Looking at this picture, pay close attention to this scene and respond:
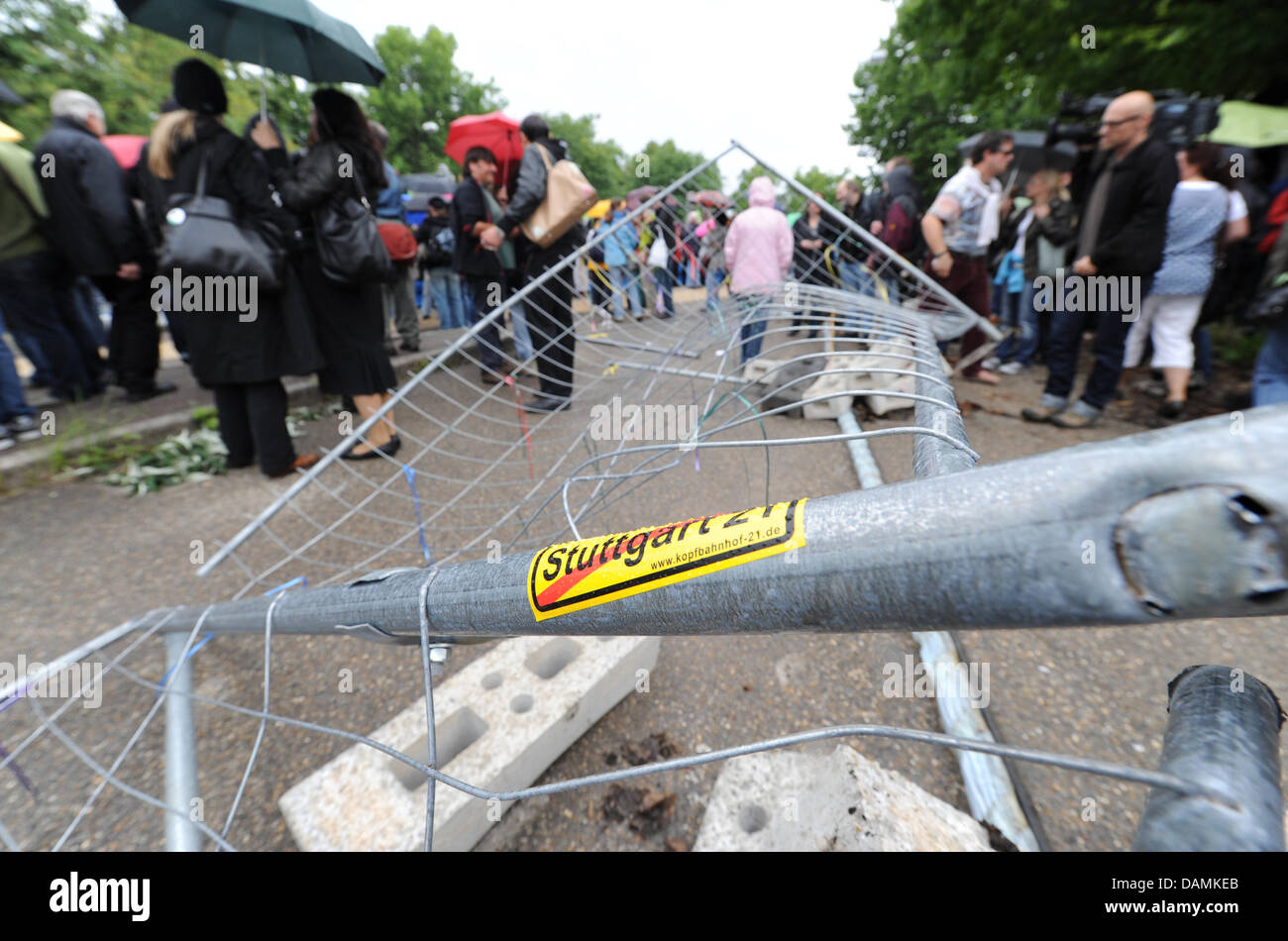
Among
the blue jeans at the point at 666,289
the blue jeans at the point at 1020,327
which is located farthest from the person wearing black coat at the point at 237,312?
the blue jeans at the point at 1020,327

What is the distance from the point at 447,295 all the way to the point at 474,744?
7.00 meters

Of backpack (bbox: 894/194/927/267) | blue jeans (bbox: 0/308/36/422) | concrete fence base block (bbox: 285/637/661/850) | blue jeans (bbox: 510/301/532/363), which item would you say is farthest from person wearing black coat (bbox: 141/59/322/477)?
backpack (bbox: 894/194/927/267)

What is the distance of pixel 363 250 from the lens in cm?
296

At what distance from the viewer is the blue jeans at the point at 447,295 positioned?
7.20 metres

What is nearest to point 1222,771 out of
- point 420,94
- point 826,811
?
point 826,811

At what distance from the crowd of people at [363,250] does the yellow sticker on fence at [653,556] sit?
159 centimetres

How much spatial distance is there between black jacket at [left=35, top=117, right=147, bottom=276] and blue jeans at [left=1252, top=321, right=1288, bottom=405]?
667 cm

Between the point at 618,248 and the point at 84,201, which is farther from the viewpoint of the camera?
the point at 618,248

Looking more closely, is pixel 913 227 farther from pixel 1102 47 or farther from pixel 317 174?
pixel 317 174

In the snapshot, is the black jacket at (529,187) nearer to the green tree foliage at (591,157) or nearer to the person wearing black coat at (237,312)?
the person wearing black coat at (237,312)

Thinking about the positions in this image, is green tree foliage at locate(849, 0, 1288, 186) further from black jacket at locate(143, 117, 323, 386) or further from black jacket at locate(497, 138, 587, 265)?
black jacket at locate(143, 117, 323, 386)

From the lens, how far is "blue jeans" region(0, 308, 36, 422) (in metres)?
3.31

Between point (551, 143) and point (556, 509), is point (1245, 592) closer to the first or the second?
point (556, 509)
